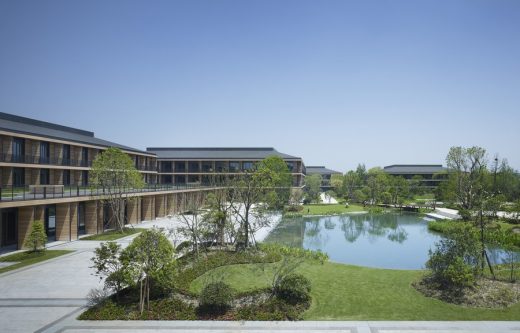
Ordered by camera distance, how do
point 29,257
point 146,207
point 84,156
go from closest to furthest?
point 29,257 → point 146,207 → point 84,156

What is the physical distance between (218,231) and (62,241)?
38.8 feet

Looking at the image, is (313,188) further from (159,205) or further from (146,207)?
(146,207)

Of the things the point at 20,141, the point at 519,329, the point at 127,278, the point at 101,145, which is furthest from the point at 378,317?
the point at 101,145

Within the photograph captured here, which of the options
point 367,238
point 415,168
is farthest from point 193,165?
point 415,168

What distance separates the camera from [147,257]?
493 inches

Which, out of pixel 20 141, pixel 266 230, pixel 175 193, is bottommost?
pixel 266 230

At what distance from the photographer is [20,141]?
32406 mm

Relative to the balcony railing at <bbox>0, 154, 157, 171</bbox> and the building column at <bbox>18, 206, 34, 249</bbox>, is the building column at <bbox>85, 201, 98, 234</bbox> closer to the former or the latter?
the building column at <bbox>18, 206, 34, 249</bbox>

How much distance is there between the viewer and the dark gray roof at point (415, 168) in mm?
95375

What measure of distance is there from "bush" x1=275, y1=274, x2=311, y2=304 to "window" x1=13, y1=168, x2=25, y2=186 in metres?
29.3

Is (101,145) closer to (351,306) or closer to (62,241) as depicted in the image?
(62,241)

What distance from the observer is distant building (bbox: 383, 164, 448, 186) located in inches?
3484

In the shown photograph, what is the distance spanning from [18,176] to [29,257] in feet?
50.9

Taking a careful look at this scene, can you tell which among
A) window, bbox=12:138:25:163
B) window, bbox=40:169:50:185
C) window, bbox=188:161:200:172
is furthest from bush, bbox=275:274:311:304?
window, bbox=188:161:200:172
